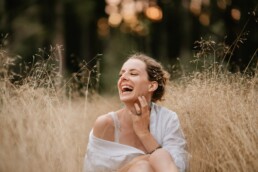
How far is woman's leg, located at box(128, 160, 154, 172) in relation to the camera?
2.87m

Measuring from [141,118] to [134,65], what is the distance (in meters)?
0.44

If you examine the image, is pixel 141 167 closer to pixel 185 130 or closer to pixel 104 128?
pixel 104 128

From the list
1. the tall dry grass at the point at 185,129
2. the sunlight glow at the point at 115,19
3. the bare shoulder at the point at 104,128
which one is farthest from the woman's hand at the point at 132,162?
the sunlight glow at the point at 115,19

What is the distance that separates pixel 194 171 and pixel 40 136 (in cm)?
134

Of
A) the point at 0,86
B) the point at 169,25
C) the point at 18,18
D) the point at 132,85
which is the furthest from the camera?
the point at 169,25

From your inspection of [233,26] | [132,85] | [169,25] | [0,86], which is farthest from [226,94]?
[169,25]

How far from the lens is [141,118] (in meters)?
3.27

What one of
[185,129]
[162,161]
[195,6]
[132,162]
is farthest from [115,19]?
[162,161]

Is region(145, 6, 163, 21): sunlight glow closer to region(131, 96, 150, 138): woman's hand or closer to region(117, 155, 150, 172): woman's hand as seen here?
region(131, 96, 150, 138): woman's hand

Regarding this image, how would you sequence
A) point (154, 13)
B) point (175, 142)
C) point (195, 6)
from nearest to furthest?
1. point (175, 142)
2. point (195, 6)
3. point (154, 13)

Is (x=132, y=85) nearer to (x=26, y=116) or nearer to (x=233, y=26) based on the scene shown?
(x=26, y=116)

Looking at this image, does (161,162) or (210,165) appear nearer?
(161,162)

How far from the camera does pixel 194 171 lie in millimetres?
3506

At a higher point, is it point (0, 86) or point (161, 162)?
point (0, 86)
